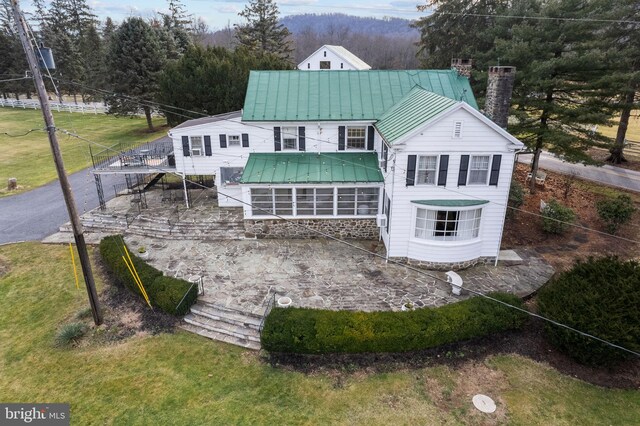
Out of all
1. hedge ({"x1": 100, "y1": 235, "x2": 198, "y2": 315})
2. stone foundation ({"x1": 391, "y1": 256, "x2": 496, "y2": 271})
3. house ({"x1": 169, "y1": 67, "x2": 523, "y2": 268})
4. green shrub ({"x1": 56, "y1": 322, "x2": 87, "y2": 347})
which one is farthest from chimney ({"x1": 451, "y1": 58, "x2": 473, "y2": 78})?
green shrub ({"x1": 56, "y1": 322, "x2": 87, "y2": 347})

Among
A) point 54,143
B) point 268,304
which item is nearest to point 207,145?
point 54,143

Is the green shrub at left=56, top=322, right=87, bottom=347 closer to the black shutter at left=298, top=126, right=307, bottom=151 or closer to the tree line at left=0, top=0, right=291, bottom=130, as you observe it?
the black shutter at left=298, top=126, right=307, bottom=151

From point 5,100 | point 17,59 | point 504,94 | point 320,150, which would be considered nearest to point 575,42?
point 504,94

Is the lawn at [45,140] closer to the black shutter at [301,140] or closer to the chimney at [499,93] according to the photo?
the black shutter at [301,140]

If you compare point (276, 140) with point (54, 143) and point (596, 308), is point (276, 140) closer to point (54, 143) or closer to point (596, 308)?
point (54, 143)

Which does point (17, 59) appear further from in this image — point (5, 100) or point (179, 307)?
point (179, 307)
